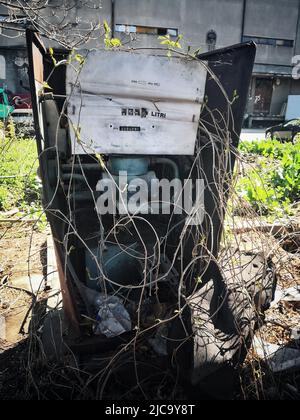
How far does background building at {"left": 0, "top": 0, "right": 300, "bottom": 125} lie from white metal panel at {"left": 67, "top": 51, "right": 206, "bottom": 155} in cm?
2015

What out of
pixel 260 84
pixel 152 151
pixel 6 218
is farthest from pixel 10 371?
pixel 260 84

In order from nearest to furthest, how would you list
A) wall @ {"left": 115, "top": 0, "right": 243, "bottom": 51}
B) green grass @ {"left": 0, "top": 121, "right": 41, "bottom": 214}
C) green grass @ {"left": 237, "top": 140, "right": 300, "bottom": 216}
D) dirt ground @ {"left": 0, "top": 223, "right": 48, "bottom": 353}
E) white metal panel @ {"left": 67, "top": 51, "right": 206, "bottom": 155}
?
white metal panel @ {"left": 67, "top": 51, "right": 206, "bottom": 155} → dirt ground @ {"left": 0, "top": 223, "right": 48, "bottom": 353} → green grass @ {"left": 237, "top": 140, "right": 300, "bottom": 216} → green grass @ {"left": 0, "top": 121, "right": 41, "bottom": 214} → wall @ {"left": 115, "top": 0, "right": 243, "bottom": 51}

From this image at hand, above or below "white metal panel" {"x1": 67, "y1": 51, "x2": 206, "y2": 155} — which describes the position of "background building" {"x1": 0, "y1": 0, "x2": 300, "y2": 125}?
above

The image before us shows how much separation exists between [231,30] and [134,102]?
81.3 feet

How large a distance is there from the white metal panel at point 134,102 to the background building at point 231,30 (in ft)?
66.1

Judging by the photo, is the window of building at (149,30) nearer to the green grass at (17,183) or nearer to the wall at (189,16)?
the wall at (189,16)

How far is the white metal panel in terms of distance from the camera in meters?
1.74

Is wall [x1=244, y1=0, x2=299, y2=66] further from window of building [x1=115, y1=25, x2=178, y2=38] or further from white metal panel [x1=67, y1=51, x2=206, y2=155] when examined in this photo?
white metal panel [x1=67, y1=51, x2=206, y2=155]

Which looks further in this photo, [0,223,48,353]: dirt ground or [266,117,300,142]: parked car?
[266,117,300,142]: parked car

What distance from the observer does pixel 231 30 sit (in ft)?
75.4

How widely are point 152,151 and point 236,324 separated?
1.10m

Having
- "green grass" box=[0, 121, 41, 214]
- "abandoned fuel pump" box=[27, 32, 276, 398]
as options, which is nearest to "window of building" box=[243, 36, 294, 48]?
"green grass" box=[0, 121, 41, 214]
